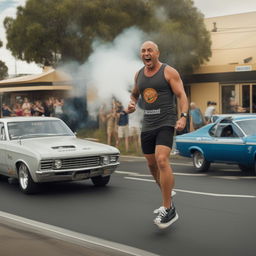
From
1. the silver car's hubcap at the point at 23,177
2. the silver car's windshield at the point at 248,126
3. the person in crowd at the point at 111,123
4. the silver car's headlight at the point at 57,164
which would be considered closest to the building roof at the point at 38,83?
the person in crowd at the point at 111,123

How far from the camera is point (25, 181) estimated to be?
359 inches

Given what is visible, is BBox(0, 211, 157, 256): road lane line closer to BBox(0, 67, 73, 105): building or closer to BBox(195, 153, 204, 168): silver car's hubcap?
BBox(195, 153, 204, 168): silver car's hubcap

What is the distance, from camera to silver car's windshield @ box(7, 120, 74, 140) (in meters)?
10.1

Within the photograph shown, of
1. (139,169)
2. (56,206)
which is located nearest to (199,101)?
(139,169)

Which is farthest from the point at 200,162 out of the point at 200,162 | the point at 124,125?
the point at 124,125

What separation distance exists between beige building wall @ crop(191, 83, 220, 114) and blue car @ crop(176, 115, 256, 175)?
44.9 ft

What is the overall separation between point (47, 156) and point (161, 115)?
3015 mm

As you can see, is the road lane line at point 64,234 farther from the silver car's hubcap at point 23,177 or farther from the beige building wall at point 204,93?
the beige building wall at point 204,93

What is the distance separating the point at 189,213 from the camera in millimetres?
7086

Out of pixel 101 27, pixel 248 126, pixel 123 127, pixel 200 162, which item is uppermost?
pixel 101 27

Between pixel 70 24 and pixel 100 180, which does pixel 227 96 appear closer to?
pixel 70 24

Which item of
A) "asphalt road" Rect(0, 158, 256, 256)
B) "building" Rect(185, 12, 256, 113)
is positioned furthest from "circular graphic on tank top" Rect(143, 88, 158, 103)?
"building" Rect(185, 12, 256, 113)

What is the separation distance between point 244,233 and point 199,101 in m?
21.3

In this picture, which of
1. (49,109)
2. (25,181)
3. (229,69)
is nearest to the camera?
(25,181)
